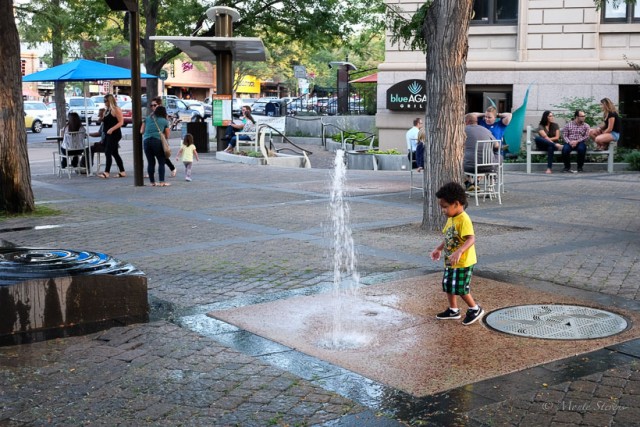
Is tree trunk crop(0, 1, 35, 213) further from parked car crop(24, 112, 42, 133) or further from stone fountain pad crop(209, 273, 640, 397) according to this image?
parked car crop(24, 112, 42, 133)

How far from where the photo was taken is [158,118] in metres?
16.0

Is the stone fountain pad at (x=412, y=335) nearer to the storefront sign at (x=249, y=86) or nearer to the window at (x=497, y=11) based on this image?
the window at (x=497, y=11)

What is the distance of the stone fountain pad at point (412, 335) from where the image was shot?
5.06m

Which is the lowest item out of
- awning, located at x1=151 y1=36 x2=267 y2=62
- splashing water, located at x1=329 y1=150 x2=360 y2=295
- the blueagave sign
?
splashing water, located at x1=329 y1=150 x2=360 y2=295

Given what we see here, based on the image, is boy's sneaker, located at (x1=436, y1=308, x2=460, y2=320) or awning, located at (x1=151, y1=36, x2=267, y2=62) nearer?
boy's sneaker, located at (x1=436, y1=308, x2=460, y2=320)

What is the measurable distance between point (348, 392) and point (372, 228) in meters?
5.96

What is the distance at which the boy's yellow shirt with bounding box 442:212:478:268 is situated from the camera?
600 cm

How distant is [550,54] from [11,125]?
607 inches

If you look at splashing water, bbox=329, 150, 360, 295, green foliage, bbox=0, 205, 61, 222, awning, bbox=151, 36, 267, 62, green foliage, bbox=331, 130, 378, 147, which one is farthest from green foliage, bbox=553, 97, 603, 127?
green foliage, bbox=0, 205, 61, 222

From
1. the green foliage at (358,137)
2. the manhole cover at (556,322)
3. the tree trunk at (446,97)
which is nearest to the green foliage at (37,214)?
the tree trunk at (446,97)

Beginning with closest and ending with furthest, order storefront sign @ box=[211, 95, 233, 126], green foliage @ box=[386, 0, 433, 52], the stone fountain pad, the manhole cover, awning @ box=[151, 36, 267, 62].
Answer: the stone fountain pad, the manhole cover, green foliage @ box=[386, 0, 433, 52], awning @ box=[151, 36, 267, 62], storefront sign @ box=[211, 95, 233, 126]

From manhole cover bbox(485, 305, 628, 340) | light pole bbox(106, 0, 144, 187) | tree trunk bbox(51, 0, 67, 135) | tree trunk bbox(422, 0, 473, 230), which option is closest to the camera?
manhole cover bbox(485, 305, 628, 340)

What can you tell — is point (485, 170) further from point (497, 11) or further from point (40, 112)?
point (40, 112)

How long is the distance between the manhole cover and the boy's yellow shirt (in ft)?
1.74
